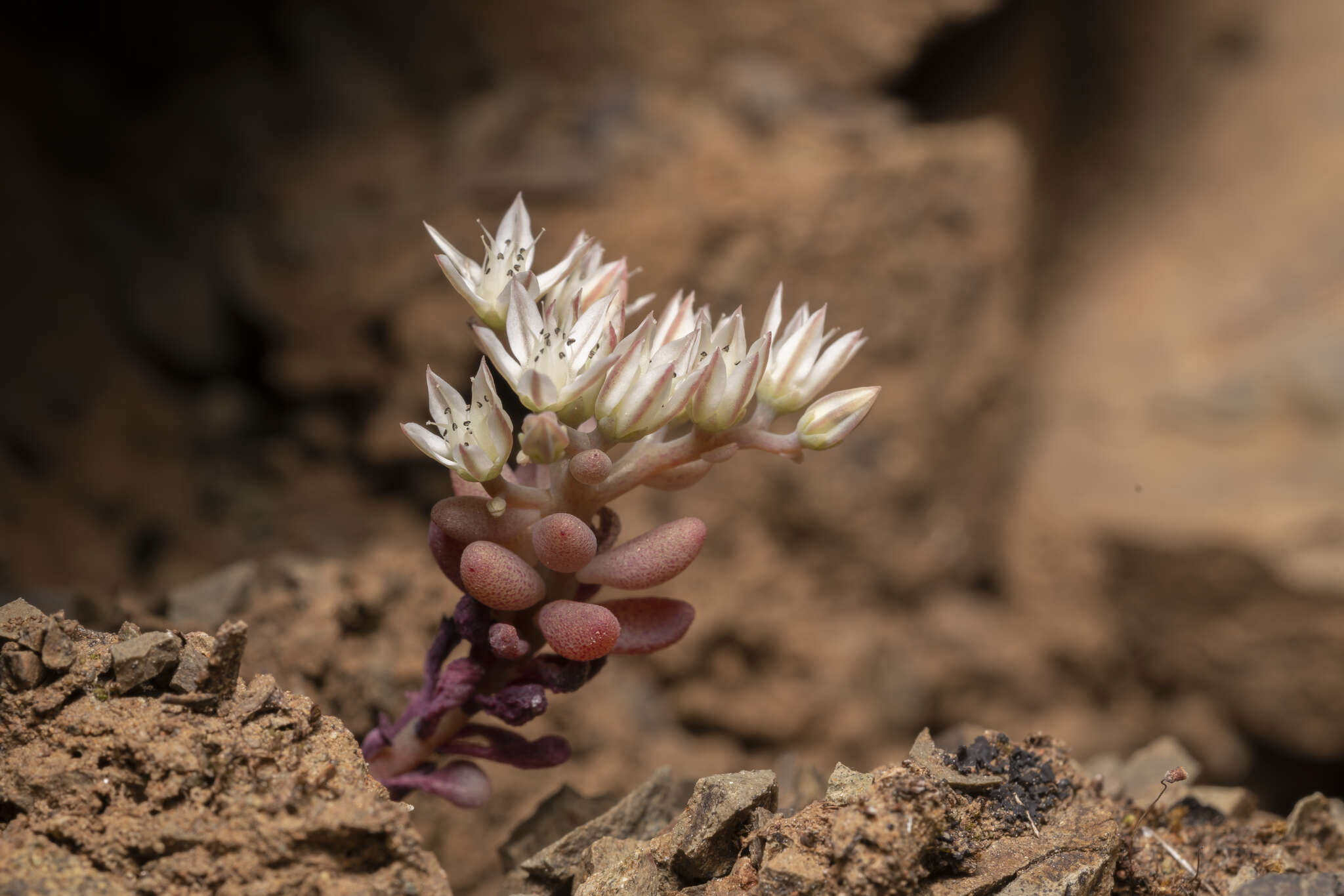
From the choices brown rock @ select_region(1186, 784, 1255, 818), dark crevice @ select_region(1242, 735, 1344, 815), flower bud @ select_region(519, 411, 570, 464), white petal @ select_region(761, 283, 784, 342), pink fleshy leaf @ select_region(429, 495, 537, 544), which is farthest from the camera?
dark crevice @ select_region(1242, 735, 1344, 815)

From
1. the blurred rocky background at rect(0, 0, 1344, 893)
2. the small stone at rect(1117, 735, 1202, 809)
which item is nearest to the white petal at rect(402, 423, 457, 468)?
the small stone at rect(1117, 735, 1202, 809)

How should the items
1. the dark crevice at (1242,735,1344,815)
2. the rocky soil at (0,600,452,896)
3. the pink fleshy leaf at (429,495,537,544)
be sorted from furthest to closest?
the dark crevice at (1242,735,1344,815) → the pink fleshy leaf at (429,495,537,544) → the rocky soil at (0,600,452,896)

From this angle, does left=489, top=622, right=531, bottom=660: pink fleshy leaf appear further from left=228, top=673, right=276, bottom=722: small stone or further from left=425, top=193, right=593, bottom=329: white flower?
left=425, top=193, right=593, bottom=329: white flower

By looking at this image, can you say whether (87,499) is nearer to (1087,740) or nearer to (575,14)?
(575,14)

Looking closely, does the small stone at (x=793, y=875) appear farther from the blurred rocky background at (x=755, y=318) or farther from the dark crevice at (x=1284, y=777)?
the dark crevice at (x=1284, y=777)

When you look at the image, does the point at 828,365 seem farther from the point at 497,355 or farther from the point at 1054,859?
the point at 1054,859

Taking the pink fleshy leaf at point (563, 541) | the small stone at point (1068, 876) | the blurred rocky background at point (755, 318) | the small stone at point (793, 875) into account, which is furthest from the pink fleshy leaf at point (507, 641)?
the blurred rocky background at point (755, 318)

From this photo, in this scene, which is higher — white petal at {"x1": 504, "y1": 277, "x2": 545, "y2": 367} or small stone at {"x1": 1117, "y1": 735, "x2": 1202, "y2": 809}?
white petal at {"x1": 504, "y1": 277, "x2": 545, "y2": 367}

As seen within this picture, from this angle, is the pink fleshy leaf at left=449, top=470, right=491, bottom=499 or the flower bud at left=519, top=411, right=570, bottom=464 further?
the pink fleshy leaf at left=449, top=470, right=491, bottom=499
